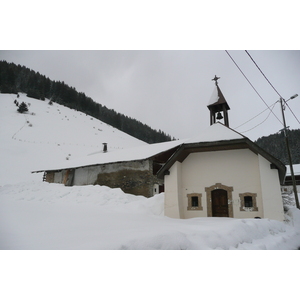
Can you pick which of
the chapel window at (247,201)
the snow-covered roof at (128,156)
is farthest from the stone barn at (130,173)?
the chapel window at (247,201)

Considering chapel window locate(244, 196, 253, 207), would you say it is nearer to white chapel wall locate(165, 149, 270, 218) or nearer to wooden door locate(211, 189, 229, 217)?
white chapel wall locate(165, 149, 270, 218)

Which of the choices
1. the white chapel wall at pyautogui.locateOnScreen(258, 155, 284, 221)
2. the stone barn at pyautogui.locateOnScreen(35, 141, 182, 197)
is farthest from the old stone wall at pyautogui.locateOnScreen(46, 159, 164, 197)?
the white chapel wall at pyautogui.locateOnScreen(258, 155, 284, 221)

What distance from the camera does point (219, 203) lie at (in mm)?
9000

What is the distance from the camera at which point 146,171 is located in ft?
49.4

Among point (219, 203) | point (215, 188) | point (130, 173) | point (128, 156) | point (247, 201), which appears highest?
point (128, 156)

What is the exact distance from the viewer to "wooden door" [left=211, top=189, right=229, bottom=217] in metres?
8.90

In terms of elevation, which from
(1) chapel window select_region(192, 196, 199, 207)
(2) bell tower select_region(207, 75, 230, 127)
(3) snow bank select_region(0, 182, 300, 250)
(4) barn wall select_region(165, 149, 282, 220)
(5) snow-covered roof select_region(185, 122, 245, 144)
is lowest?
(3) snow bank select_region(0, 182, 300, 250)

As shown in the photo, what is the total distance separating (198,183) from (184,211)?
1426 mm

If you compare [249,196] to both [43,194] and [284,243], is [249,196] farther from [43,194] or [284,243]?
[43,194]

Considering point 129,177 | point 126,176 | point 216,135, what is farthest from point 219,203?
point 126,176

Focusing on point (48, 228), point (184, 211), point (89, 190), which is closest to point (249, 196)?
point (184, 211)

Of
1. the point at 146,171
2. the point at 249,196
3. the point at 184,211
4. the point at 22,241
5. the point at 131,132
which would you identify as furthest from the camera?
the point at 131,132

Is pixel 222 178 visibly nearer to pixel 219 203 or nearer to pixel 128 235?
pixel 219 203

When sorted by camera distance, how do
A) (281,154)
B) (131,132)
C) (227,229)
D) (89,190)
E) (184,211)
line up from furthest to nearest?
(131,132), (89,190), (281,154), (184,211), (227,229)
